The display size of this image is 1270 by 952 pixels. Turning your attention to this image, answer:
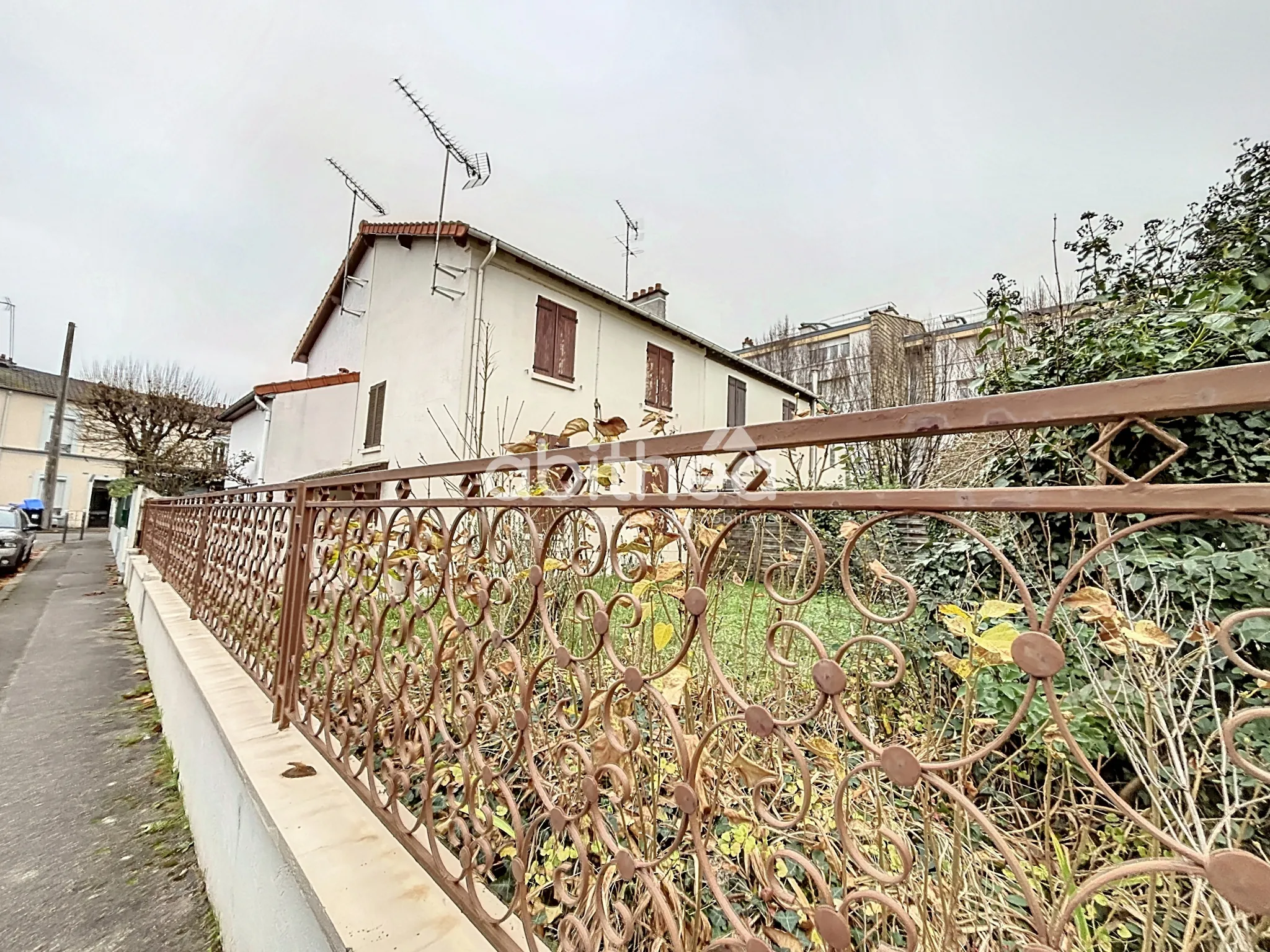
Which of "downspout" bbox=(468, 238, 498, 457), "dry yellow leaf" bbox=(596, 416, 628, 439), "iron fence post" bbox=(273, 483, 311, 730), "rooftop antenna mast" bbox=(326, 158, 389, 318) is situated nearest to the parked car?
"rooftop antenna mast" bbox=(326, 158, 389, 318)

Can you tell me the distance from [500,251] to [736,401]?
24.7 ft

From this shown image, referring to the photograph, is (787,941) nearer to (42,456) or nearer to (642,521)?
(642,521)

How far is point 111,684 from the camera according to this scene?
4.54 metres

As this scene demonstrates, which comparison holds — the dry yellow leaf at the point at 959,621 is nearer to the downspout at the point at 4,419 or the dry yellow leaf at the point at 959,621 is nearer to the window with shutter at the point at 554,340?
the window with shutter at the point at 554,340

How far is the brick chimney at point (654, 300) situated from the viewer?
490 inches

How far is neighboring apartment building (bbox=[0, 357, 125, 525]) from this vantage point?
2470cm

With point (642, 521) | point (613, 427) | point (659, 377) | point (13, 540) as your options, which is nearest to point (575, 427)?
point (613, 427)

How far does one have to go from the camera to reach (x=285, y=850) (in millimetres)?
1411

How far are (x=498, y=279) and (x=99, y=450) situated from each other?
1100 inches

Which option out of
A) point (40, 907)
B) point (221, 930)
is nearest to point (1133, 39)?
point (221, 930)

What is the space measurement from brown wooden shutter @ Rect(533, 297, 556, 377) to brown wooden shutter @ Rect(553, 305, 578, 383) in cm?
8

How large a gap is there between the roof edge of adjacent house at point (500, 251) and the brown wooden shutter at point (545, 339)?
58cm

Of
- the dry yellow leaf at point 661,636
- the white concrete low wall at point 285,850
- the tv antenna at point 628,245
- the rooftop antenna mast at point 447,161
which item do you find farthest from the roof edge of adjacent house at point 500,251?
the dry yellow leaf at point 661,636

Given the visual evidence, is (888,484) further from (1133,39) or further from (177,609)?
(177,609)
